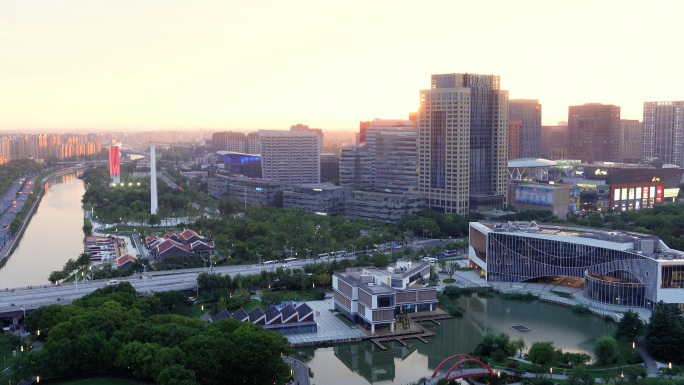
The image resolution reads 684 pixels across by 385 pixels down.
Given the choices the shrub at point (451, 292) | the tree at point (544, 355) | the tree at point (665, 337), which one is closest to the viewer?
the tree at point (544, 355)

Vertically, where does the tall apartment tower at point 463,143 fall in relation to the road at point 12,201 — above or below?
above

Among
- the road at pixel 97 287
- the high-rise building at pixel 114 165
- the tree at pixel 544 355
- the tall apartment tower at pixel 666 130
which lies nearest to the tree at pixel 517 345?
the tree at pixel 544 355

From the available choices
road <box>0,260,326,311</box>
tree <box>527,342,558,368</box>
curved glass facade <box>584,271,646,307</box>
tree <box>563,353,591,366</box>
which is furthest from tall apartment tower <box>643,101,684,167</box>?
tree <box>527,342,558,368</box>

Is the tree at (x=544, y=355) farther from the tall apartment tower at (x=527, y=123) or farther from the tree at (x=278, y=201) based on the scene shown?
the tall apartment tower at (x=527, y=123)

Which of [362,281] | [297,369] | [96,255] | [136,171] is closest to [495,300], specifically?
[362,281]

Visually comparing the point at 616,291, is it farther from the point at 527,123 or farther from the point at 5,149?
the point at 5,149

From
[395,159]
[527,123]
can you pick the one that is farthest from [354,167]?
[527,123]

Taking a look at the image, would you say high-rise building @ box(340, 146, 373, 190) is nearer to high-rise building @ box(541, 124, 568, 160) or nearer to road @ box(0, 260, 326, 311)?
road @ box(0, 260, 326, 311)
